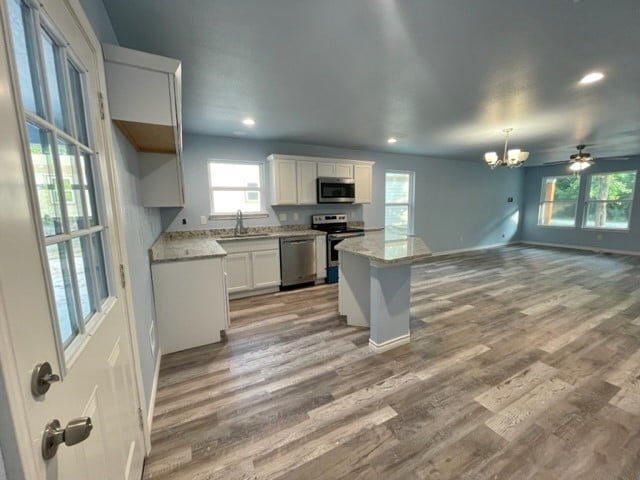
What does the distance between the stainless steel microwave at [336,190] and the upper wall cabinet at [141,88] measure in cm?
312

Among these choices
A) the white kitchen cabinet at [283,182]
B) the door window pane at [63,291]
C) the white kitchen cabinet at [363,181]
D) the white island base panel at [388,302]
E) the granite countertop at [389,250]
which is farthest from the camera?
the white kitchen cabinet at [363,181]

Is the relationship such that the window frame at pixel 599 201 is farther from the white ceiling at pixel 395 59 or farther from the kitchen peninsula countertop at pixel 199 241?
the kitchen peninsula countertop at pixel 199 241

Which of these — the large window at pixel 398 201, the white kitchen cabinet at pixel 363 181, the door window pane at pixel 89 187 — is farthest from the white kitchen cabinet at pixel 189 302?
the large window at pixel 398 201

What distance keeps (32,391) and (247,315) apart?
9.79 feet

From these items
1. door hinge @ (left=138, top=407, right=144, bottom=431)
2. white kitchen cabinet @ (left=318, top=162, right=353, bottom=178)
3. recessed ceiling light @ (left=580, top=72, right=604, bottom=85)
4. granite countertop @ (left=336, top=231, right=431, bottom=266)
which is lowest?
door hinge @ (left=138, top=407, right=144, bottom=431)

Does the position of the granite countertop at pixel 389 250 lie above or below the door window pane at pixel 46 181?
below

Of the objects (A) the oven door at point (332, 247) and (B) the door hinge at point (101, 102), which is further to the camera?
(A) the oven door at point (332, 247)

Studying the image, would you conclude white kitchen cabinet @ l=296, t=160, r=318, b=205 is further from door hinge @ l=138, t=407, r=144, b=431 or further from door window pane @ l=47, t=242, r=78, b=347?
door window pane @ l=47, t=242, r=78, b=347

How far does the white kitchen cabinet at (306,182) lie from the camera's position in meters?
4.48

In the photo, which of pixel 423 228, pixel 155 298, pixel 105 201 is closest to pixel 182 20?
pixel 105 201

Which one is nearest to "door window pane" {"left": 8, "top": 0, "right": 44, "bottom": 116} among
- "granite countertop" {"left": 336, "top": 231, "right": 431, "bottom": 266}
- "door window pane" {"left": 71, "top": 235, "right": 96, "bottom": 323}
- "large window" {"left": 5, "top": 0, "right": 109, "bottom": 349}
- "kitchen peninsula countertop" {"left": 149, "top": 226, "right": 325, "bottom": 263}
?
"large window" {"left": 5, "top": 0, "right": 109, "bottom": 349}

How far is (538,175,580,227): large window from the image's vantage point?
738 centimetres

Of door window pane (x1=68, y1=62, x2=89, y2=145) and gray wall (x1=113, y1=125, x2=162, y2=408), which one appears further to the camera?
gray wall (x1=113, y1=125, x2=162, y2=408)

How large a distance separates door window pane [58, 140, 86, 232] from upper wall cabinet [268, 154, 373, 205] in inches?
134
